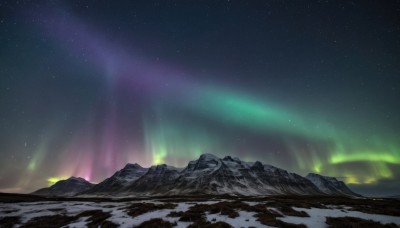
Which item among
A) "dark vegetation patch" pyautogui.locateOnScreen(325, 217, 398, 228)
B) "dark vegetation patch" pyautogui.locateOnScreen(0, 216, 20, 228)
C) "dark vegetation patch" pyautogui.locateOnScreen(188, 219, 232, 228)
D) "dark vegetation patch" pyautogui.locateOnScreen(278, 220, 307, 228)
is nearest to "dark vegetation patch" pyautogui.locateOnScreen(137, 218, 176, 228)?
"dark vegetation patch" pyautogui.locateOnScreen(188, 219, 232, 228)

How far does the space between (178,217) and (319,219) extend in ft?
Answer: 47.8

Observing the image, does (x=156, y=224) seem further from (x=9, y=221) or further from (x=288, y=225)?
(x=9, y=221)

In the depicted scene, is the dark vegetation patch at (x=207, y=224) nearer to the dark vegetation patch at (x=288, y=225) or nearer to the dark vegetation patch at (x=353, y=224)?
the dark vegetation patch at (x=288, y=225)

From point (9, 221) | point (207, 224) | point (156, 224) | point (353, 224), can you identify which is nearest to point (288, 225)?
point (353, 224)

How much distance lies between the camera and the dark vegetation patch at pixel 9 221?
27.8 meters

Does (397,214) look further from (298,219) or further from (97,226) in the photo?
(97,226)

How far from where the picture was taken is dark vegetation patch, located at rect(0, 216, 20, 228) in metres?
27.8

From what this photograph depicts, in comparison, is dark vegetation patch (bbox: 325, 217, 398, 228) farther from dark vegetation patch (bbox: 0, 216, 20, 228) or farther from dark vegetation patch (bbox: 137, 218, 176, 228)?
dark vegetation patch (bbox: 0, 216, 20, 228)

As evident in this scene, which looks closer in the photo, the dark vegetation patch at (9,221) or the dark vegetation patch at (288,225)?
the dark vegetation patch at (288,225)

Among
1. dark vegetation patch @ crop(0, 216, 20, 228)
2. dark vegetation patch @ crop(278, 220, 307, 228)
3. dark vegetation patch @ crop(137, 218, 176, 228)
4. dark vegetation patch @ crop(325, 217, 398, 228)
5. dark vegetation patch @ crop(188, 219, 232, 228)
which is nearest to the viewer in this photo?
dark vegetation patch @ crop(325, 217, 398, 228)

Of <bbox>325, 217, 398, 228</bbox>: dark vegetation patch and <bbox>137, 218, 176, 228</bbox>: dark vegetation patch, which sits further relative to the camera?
<bbox>137, 218, 176, 228</bbox>: dark vegetation patch

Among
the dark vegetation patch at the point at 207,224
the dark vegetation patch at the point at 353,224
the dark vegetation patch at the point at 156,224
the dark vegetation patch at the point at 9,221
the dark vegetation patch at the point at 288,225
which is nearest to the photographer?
the dark vegetation patch at the point at 353,224

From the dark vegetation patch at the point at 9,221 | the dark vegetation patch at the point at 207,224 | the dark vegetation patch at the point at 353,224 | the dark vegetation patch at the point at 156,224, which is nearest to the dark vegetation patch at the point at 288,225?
the dark vegetation patch at the point at 353,224

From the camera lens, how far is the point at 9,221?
3008cm
